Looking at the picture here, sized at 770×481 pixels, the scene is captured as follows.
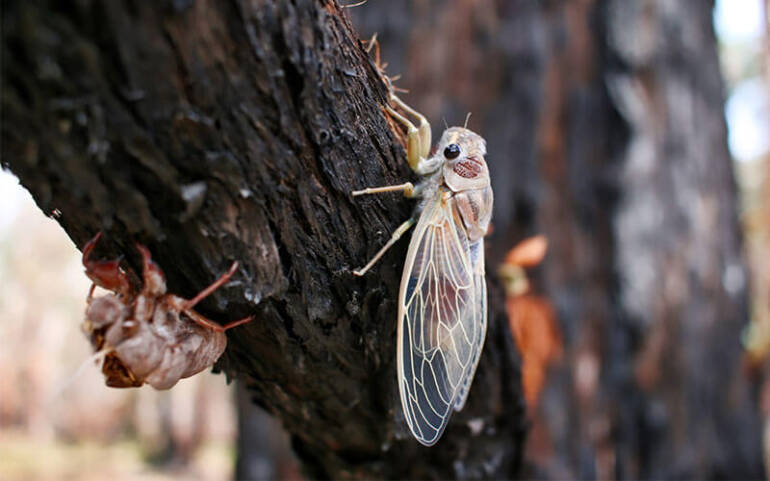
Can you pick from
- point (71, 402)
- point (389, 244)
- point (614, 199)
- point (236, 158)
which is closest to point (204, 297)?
point (236, 158)

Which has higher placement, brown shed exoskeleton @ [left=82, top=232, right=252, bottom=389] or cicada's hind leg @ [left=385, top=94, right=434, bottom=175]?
cicada's hind leg @ [left=385, top=94, right=434, bottom=175]

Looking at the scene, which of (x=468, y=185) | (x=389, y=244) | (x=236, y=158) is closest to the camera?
(x=236, y=158)

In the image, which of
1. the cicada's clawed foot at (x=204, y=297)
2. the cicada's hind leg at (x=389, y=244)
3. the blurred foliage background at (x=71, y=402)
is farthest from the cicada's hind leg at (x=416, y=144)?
the blurred foliage background at (x=71, y=402)

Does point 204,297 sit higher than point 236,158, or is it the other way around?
point 236,158

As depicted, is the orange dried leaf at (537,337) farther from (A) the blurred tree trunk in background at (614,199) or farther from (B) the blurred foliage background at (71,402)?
(B) the blurred foliage background at (71,402)

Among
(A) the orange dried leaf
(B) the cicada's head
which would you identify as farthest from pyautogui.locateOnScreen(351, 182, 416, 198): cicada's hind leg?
(A) the orange dried leaf

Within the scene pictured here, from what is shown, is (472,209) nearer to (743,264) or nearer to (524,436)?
(524,436)

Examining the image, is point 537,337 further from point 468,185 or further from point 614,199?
point 468,185

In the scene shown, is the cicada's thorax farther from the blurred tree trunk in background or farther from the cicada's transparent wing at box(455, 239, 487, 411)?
the blurred tree trunk in background
